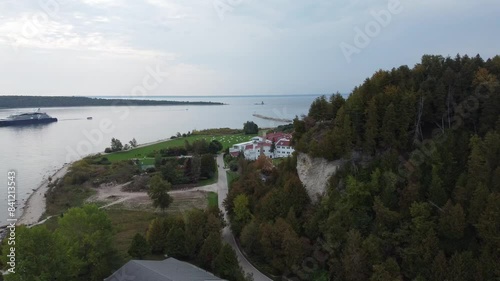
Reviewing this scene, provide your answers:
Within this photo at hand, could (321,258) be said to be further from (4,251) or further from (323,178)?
(4,251)

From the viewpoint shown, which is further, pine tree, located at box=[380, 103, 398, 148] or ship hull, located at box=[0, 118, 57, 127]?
ship hull, located at box=[0, 118, 57, 127]

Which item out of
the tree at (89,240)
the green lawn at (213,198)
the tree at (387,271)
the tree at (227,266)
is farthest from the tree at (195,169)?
the tree at (387,271)

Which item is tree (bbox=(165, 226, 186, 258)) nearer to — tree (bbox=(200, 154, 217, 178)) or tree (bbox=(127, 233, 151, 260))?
tree (bbox=(127, 233, 151, 260))

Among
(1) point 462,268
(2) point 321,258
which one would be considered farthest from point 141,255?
(1) point 462,268

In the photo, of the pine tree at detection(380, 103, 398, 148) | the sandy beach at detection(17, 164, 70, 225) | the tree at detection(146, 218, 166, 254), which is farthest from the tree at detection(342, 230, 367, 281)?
the sandy beach at detection(17, 164, 70, 225)

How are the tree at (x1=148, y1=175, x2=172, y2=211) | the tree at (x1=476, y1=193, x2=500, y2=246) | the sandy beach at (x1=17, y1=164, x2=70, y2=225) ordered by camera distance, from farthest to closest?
1. the sandy beach at (x1=17, y1=164, x2=70, y2=225)
2. the tree at (x1=148, y1=175, x2=172, y2=211)
3. the tree at (x1=476, y1=193, x2=500, y2=246)

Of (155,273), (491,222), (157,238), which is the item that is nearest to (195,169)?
(157,238)
